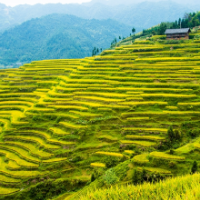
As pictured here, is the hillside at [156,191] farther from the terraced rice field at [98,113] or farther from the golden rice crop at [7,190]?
the golden rice crop at [7,190]

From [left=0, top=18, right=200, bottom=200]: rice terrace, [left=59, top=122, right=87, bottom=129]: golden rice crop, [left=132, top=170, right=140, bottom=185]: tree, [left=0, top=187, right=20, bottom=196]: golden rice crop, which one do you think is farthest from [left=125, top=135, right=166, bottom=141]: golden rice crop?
[left=0, top=187, right=20, bottom=196]: golden rice crop

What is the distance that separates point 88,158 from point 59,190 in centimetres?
425

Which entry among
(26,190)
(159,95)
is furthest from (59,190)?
(159,95)

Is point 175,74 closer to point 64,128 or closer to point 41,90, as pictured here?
point 64,128

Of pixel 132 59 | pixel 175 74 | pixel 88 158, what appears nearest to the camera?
pixel 88 158

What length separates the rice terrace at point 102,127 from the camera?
19.1 meters

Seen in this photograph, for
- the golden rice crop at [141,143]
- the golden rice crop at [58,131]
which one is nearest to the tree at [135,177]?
the golden rice crop at [141,143]

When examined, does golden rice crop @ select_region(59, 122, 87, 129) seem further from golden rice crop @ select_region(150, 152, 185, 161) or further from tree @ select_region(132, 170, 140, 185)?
tree @ select_region(132, 170, 140, 185)

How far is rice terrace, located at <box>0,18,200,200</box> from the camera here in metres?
19.1

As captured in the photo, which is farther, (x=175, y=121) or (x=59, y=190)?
(x=175, y=121)

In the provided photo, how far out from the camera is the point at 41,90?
4053 cm

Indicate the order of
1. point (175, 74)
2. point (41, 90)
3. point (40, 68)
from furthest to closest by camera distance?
point (40, 68)
point (41, 90)
point (175, 74)

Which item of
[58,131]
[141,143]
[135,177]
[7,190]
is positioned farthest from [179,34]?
[7,190]

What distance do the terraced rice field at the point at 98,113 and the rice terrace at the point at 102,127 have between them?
116 mm
